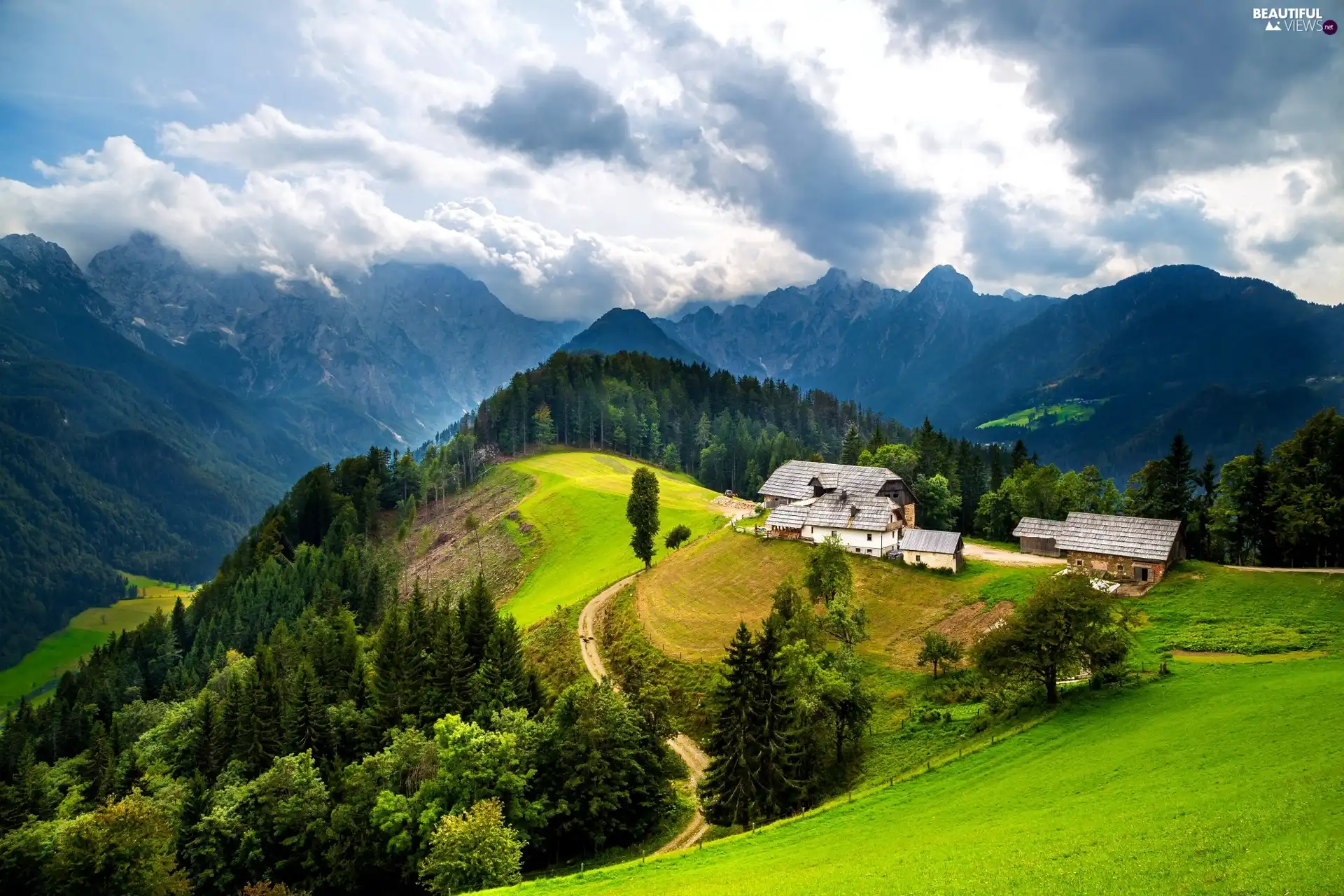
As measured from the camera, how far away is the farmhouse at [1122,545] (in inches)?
2537

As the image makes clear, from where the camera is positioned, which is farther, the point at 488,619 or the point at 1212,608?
the point at 488,619

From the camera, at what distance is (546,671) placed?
74.7 metres

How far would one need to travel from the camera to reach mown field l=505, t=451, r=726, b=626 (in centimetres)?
10075

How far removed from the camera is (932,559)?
7431 centimetres

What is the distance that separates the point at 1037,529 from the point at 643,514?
46.0 meters

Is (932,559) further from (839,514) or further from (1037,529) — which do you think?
(1037,529)

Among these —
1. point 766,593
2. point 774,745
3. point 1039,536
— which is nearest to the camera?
point 774,745

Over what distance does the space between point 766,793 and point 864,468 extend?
185 feet

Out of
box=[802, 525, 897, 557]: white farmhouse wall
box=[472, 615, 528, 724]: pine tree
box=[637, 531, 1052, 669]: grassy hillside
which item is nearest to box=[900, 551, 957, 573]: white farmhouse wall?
box=[637, 531, 1052, 669]: grassy hillside

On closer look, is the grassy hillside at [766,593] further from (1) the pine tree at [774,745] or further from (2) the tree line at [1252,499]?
(2) the tree line at [1252,499]

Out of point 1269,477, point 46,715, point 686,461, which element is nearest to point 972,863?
point 1269,477

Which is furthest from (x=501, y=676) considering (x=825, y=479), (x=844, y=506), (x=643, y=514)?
(x=825, y=479)

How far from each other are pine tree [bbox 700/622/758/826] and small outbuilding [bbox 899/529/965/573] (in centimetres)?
3340

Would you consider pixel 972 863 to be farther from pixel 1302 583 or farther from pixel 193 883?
pixel 193 883
